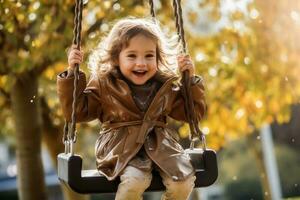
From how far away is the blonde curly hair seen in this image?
3.59 meters

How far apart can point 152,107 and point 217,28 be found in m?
6.15

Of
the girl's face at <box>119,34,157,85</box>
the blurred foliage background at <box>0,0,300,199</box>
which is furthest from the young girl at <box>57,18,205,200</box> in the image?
the blurred foliage background at <box>0,0,300,199</box>

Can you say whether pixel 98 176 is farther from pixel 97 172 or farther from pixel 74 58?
pixel 74 58

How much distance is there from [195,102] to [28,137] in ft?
13.2

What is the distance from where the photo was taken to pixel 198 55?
30.1ft

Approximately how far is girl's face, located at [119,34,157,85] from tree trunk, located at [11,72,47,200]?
3924 mm

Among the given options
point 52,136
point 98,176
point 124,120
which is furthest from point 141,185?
point 52,136

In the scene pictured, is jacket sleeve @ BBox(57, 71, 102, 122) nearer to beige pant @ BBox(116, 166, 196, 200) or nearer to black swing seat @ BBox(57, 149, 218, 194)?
black swing seat @ BBox(57, 149, 218, 194)

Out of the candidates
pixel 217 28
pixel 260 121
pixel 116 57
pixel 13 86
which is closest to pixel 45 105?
pixel 13 86

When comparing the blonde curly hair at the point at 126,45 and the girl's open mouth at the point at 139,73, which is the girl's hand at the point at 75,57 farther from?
the girl's open mouth at the point at 139,73

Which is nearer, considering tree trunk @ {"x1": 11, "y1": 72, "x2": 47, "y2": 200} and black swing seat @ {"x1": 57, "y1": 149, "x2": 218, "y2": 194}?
black swing seat @ {"x1": 57, "y1": 149, "x2": 218, "y2": 194}

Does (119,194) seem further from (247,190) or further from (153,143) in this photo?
(247,190)

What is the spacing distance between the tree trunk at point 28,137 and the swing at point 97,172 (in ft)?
12.6

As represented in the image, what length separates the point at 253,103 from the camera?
10.7 m
